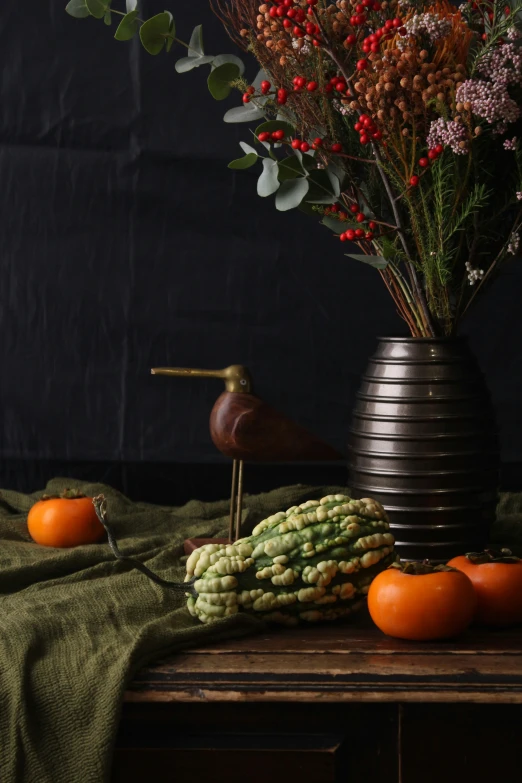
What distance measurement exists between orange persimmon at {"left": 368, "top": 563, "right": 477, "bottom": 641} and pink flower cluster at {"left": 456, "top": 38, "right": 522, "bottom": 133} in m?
0.44

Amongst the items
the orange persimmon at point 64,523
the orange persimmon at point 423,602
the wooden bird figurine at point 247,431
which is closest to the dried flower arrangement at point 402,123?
the wooden bird figurine at point 247,431

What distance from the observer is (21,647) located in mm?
857

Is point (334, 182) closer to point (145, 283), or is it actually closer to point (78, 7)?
point (78, 7)

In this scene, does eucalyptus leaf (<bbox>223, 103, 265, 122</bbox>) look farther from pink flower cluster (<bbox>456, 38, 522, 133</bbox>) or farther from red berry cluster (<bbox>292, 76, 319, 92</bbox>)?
pink flower cluster (<bbox>456, 38, 522, 133</bbox>)

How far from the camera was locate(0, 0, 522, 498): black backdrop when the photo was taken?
1579 mm

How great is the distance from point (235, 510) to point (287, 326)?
1.44 feet

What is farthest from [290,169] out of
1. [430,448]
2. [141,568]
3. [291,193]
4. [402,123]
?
[141,568]

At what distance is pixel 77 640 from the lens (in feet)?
2.93

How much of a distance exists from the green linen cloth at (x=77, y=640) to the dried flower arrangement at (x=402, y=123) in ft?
1.38

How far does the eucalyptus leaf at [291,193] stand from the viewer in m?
1.08

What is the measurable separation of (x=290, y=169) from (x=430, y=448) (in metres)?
0.34

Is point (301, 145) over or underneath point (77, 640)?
over

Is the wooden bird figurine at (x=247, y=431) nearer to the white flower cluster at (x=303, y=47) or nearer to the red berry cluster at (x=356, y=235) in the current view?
the red berry cluster at (x=356, y=235)

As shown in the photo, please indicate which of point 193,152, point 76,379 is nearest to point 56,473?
point 76,379
